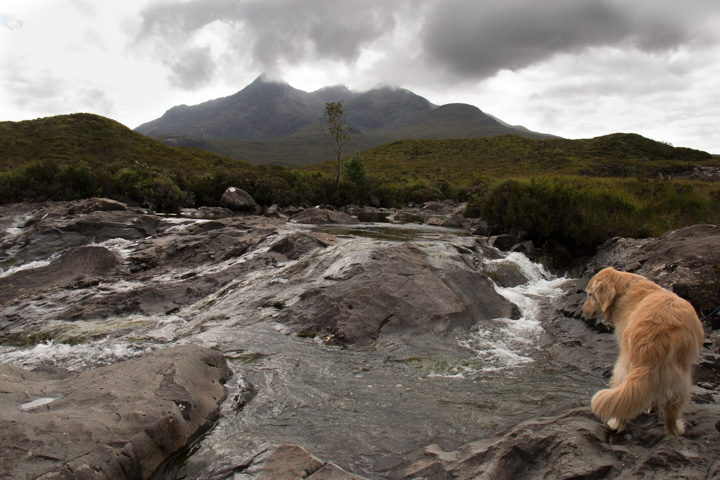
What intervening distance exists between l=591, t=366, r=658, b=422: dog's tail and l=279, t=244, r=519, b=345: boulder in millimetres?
5093

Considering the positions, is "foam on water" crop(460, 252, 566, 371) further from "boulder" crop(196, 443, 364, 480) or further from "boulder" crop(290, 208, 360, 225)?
"boulder" crop(290, 208, 360, 225)

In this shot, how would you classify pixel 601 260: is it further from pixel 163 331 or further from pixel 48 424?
pixel 48 424

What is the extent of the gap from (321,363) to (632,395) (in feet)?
16.4

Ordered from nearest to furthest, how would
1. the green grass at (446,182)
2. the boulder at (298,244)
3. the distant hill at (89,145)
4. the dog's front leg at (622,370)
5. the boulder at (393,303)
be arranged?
1. the dog's front leg at (622,370)
2. the boulder at (393,303)
3. the boulder at (298,244)
4. the green grass at (446,182)
5. the distant hill at (89,145)

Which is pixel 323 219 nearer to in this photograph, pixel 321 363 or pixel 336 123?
pixel 321 363

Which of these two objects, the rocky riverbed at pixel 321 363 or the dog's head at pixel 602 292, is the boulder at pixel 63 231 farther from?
the dog's head at pixel 602 292

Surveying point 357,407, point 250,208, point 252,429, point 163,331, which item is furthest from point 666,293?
point 250,208

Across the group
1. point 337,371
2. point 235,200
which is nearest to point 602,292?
point 337,371

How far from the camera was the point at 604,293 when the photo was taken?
528cm

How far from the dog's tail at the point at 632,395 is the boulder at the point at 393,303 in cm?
509

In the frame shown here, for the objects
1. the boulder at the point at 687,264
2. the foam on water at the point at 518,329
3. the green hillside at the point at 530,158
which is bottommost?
the foam on water at the point at 518,329

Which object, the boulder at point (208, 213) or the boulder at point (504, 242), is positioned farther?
the boulder at point (208, 213)

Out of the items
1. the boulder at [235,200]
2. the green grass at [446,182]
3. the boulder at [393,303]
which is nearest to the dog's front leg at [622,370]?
the boulder at [393,303]

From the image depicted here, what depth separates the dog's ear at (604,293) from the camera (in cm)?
522
